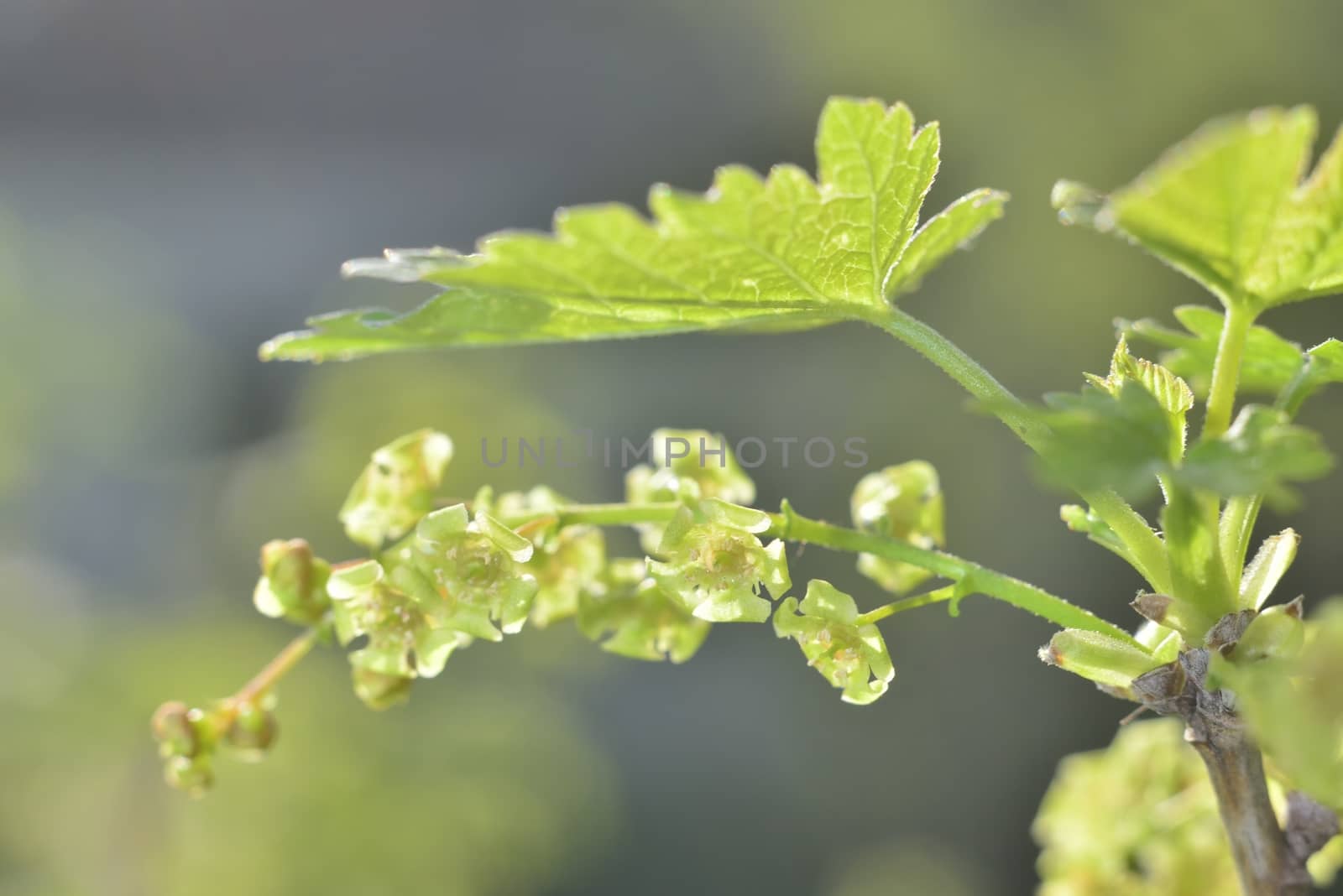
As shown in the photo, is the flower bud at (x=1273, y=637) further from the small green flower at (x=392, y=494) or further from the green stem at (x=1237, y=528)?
the small green flower at (x=392, y=494)

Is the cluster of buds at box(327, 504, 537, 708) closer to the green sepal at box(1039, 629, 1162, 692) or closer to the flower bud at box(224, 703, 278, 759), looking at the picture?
→ the flower bud at box(224, 703, 278, 759)

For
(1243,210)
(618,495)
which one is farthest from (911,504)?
(618,495)

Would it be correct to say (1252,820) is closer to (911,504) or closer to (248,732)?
(911,504)

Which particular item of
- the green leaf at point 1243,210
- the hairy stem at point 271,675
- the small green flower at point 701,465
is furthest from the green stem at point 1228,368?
the hairy stem at point 271,675

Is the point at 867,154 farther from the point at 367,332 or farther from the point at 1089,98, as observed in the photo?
the point at 1089,98

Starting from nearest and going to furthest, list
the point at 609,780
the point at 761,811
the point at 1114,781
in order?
the point at 1114,781
the point at 609,780
the point at 761,811

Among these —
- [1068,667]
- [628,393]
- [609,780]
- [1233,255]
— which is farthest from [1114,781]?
[628,393]
